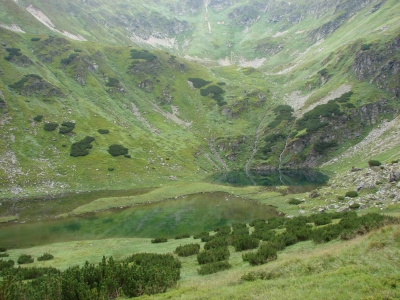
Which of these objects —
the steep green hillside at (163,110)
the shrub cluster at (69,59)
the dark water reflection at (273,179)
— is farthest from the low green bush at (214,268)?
the shrub cluster at (69,59)

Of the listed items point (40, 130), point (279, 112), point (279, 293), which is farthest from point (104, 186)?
point (279, 112)

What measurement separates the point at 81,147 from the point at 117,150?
36.7ft

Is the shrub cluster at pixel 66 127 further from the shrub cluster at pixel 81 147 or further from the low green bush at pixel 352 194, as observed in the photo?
the low green bush at pixel 352 194

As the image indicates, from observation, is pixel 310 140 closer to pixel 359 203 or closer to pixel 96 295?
pixel 359 203

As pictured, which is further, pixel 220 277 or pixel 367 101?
pixel 367 101

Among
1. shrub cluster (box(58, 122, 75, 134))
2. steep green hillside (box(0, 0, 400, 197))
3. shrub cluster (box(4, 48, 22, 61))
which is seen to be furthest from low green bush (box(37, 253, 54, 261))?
shrub cluster (box(4, 48, 22, 61))

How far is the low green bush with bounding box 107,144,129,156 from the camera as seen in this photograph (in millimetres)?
87375

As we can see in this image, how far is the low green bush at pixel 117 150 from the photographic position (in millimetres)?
87375

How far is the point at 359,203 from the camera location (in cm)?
3166

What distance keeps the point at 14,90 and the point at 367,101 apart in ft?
452

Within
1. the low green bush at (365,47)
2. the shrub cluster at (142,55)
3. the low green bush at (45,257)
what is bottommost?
the low green bush at (45,257)

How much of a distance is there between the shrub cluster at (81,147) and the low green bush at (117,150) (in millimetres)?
6640

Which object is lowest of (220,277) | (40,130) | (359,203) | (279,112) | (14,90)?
(220,277)

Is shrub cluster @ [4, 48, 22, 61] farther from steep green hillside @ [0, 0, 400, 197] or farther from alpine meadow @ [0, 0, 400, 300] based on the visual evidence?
alpine meadow @ [0, 0, 400, 300]
